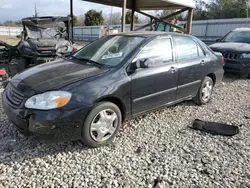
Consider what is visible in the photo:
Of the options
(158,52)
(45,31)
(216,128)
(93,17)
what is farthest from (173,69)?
(93,17)

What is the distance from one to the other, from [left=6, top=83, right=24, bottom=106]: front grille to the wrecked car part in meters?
2.78

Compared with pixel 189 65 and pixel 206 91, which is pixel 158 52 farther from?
pixel 206 91

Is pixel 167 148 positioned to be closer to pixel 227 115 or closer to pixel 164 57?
pixel 164 57

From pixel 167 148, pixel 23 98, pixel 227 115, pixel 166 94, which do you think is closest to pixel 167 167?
pixel 167 148

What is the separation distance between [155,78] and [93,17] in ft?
101

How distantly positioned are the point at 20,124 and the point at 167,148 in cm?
199

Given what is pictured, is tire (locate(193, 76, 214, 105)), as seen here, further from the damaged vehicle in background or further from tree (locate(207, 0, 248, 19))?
tree (locate(207, 0, 248, 19))

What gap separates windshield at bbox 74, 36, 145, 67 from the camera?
3419 mm

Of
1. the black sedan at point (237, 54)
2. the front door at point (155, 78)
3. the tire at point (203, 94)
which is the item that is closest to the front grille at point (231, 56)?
the black sedan at point (237, 54)

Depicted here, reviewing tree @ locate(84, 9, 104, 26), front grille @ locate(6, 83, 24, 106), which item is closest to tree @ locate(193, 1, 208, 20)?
tree @ locate(84, 9, 104, 26)

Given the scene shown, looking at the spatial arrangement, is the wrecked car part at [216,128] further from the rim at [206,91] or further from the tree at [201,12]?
the tree at [201,12]

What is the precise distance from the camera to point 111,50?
3.67 metres

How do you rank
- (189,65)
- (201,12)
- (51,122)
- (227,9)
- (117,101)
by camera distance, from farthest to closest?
(201,12), (227,9), (189,65), (117,101), (51,122)

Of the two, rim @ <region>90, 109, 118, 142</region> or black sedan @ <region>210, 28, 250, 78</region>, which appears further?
black sedan @ <region>210, 28, 250, 78</region>
